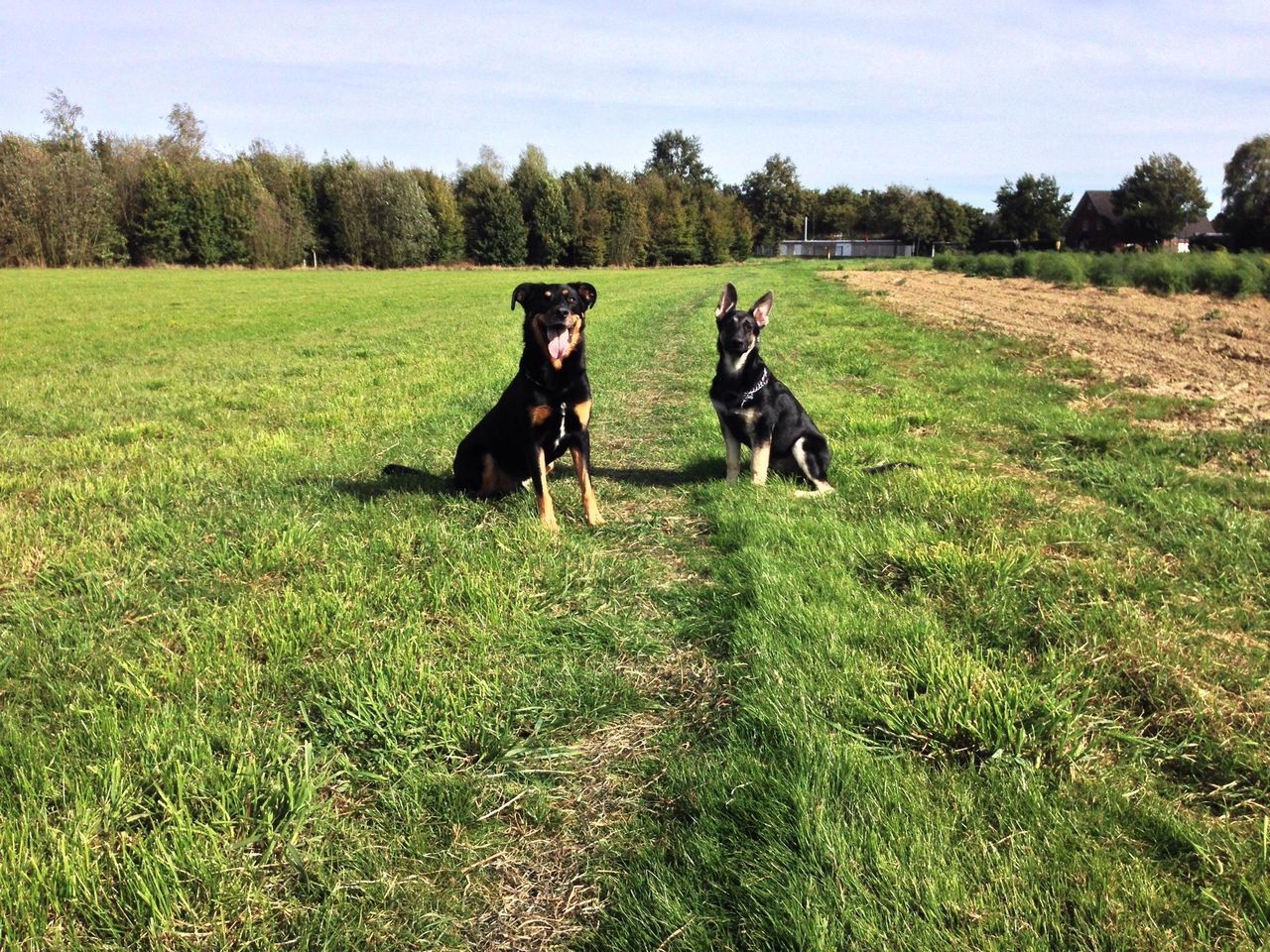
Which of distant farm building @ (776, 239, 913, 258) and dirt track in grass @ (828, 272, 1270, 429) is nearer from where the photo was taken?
dirt track in grass @ (828, 272, 1270, 429)

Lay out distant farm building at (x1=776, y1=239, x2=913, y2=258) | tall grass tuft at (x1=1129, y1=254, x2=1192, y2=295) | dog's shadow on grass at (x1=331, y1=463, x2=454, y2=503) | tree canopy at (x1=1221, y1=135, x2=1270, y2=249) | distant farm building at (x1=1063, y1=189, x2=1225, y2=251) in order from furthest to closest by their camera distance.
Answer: distant farm building at (x1=776, y1=239, x2=913, y2=258), distant farm building at (x1=1063, y1=189, x2=1225, y2=251), tree canopy at (x1=1221, y1=135, x2=1270, y2=249), tall grass tuft at (x1=1129, y1=254, x2=1192, y2=295), dog's shadow on grass at (x1=331, y1=463, x2=454, y2=503)

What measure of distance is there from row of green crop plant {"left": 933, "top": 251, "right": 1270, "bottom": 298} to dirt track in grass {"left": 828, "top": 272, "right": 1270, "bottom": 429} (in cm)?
81

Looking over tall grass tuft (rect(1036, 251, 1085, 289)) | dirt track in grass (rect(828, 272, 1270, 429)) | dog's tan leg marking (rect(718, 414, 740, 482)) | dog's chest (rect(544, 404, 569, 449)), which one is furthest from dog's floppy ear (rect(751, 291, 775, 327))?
tall grass tuft (rect(1036, 251, 1085, 289))

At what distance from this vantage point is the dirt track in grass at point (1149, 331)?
9.63 m

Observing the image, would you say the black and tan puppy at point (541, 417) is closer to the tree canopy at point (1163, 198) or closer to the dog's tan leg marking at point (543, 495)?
the dog's tan leg marking at point (543, 495)

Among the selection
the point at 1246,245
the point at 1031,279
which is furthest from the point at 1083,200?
the point at 1031,279

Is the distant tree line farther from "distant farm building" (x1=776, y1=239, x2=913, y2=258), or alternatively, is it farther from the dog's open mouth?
the dog's open mouth

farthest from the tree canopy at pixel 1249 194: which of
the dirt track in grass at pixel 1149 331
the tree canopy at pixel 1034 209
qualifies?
the dirt track in grass at pixel 1149 331

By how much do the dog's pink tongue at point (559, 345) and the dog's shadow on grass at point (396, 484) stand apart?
4.50ft

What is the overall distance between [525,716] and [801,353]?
12090 millimetres

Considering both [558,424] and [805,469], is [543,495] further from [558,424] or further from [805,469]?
[805,469]

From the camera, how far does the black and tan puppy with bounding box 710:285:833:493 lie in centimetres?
571

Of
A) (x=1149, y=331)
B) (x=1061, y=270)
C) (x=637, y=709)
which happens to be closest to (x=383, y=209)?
(x=1061, y=270)

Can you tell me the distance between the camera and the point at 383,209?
67.9 metres
